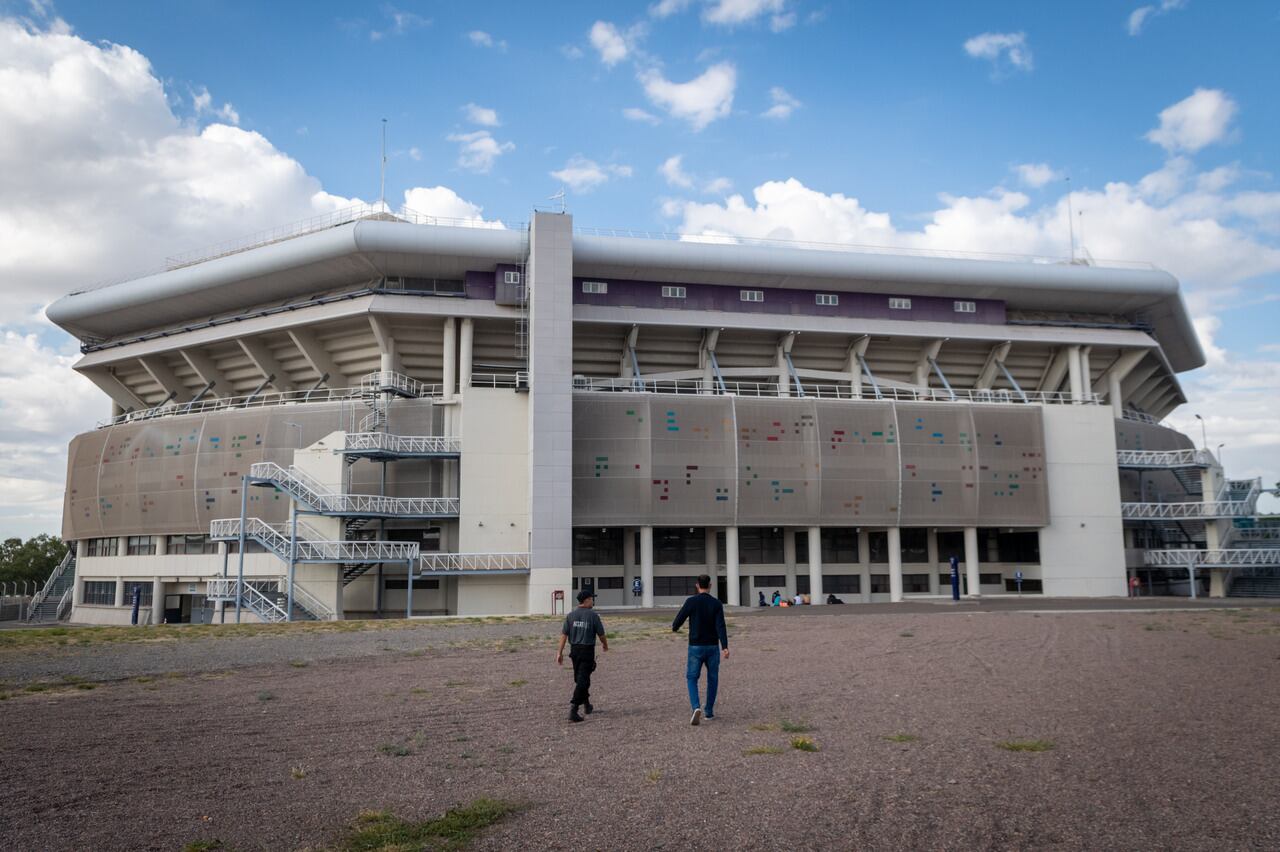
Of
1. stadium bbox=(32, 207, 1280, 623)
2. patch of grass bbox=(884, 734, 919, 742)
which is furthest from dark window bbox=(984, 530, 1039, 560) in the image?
patch of grass bbox=(884, 734, 919, 742)

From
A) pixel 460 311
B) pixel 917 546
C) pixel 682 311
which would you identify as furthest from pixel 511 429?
pixel 917 546

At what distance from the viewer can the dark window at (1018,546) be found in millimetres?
54719

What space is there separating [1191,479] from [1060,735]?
6387 centimetres

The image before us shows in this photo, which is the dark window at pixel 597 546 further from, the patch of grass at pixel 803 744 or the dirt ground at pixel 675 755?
the patch of grass at pixel 803 744

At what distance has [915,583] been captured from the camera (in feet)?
180

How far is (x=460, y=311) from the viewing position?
49.4 meters

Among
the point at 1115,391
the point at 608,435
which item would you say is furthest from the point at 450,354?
the point at 1115,391

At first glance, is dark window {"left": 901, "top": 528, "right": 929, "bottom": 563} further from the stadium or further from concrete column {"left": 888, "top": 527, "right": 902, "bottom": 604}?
concrete column {"left": 888, "top": 527, "right": 902, "bottom": 604}

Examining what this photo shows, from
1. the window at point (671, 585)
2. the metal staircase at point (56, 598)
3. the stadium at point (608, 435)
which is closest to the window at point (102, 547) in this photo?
the stadium at point (608, 435)

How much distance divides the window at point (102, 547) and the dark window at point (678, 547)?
34.2 meters

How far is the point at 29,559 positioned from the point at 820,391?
97.3 m

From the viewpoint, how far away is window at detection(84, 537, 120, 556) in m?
56.7

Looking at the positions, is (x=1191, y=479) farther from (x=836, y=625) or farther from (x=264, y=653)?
(x=264, y=653)

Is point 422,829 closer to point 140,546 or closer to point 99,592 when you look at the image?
point 140,546
